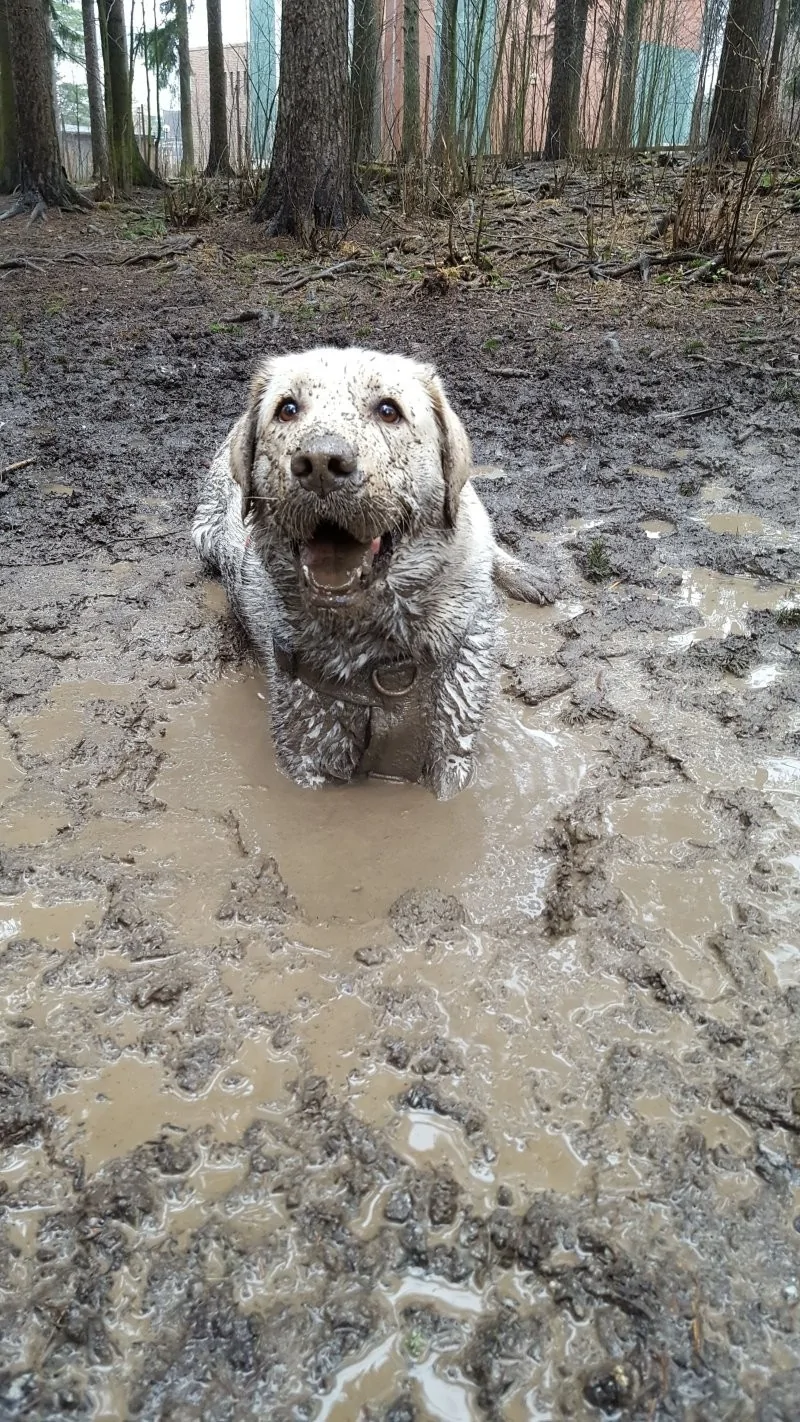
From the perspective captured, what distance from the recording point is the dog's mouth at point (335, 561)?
9.21 feet

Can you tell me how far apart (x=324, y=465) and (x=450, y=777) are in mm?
1300

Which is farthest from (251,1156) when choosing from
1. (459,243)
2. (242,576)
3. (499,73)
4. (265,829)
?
(499,73)

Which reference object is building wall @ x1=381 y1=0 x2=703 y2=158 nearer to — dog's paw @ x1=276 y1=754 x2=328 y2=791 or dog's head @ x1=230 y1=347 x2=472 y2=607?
dog's head @ x1=230 y1=347 x2=472 y2=607

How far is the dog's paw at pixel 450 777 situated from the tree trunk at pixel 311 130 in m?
9.75

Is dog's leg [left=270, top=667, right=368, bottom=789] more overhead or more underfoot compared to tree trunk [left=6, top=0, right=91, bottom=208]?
more underfoot

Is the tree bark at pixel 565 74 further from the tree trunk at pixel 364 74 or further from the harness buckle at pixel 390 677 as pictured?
the harness buckle at pixel 390 677

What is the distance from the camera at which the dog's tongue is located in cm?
285

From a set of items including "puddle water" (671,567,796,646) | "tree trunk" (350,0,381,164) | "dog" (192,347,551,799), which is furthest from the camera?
"tree trunk" (350,0,381,164)

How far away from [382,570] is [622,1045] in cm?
157

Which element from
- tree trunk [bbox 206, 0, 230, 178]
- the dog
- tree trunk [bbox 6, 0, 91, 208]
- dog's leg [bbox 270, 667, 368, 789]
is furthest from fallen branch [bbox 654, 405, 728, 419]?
tree trunk [bbox 206, 0, 230, 178]

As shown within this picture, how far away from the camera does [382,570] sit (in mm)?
3023

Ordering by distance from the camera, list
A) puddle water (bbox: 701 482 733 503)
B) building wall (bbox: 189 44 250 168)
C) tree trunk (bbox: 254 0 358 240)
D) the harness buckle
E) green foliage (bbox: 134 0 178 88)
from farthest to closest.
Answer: green foliage (bbox: 134 0 178 88), building wall (bbox: 189 44 250 168), tree trunk (bbox: 254 0 358 240), puddle water (bbox: 701 482 733 503), the harness buckle

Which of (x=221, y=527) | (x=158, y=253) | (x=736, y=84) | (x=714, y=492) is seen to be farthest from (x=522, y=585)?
(x=736, y=84)

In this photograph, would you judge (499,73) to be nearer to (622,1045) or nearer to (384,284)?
(384,284)
